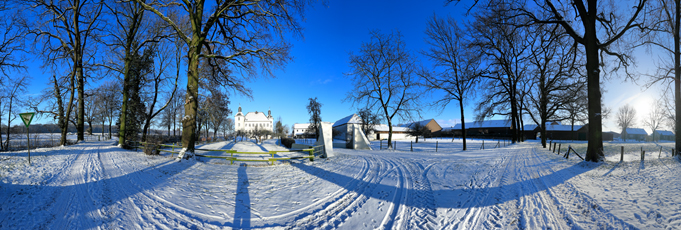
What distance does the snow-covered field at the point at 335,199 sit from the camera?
3.65 metres

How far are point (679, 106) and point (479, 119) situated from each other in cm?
1473

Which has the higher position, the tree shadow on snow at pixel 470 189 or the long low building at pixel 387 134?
the tree shadow on snow at pixel 470 189

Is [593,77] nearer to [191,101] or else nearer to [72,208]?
[72,208]

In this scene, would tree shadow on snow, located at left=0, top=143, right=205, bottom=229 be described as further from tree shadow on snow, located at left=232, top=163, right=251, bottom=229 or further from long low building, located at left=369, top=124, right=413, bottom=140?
long low building, located at left=369, top=124, right=413, bottom=140

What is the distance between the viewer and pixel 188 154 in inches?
363

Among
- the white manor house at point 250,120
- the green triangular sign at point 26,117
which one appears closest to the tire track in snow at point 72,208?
the green triangular sign at point 26,117

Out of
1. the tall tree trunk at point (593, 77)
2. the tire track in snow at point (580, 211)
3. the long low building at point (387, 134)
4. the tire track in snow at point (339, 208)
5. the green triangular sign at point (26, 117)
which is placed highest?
the tall tree trunk at point (593, 77)

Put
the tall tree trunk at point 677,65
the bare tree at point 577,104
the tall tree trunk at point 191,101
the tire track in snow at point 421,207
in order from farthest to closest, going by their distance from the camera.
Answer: the bare tree at point 577,104 < the tall tree trunk at point 677,65 < the tall tree trunk at point 191,101 < the tire track in snow at point 421,207

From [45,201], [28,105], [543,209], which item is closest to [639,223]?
[543,209]

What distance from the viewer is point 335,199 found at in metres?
4.85

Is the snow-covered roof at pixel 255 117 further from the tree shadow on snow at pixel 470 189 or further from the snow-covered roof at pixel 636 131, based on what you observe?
the snow-covered roof at pixel 636 131

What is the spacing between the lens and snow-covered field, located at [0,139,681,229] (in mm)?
3654

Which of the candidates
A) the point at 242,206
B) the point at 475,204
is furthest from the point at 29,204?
the point at 475,204

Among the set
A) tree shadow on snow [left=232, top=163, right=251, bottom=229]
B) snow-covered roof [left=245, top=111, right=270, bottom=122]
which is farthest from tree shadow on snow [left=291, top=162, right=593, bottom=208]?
snow-covered roof [left=245, top=111, right=270, bottom=122]
